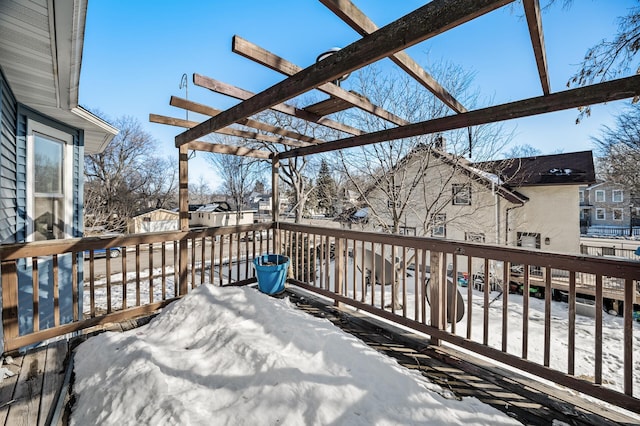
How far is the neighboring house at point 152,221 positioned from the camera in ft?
64.5

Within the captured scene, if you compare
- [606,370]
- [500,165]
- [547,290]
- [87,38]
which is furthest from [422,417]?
[500,165]

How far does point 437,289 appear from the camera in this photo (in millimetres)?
2471

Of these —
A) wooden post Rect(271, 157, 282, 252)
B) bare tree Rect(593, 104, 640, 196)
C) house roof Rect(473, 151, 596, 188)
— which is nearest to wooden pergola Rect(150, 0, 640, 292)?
wooden post Rect(271, 157, 282, 252)

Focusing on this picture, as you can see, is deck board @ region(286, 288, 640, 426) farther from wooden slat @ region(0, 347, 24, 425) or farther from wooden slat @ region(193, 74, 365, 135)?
wooden slat @ region(0, 347, 24, 425)

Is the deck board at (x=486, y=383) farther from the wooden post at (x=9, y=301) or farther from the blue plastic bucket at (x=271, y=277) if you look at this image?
the wooden post at (x=9, y=301)

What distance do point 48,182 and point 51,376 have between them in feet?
9.92

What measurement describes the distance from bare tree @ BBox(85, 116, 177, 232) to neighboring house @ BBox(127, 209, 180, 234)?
0.74 metres

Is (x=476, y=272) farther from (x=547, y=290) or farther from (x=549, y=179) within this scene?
(x=547, y=290)

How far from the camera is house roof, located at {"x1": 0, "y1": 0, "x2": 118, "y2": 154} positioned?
65.6 inches

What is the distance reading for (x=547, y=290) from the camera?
1.93 meters

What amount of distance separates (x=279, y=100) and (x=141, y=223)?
2204 cm

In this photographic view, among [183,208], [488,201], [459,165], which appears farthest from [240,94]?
[488,201]

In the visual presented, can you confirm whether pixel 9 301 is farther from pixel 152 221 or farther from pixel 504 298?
pixel 152 221

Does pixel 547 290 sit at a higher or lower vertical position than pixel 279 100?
lower
